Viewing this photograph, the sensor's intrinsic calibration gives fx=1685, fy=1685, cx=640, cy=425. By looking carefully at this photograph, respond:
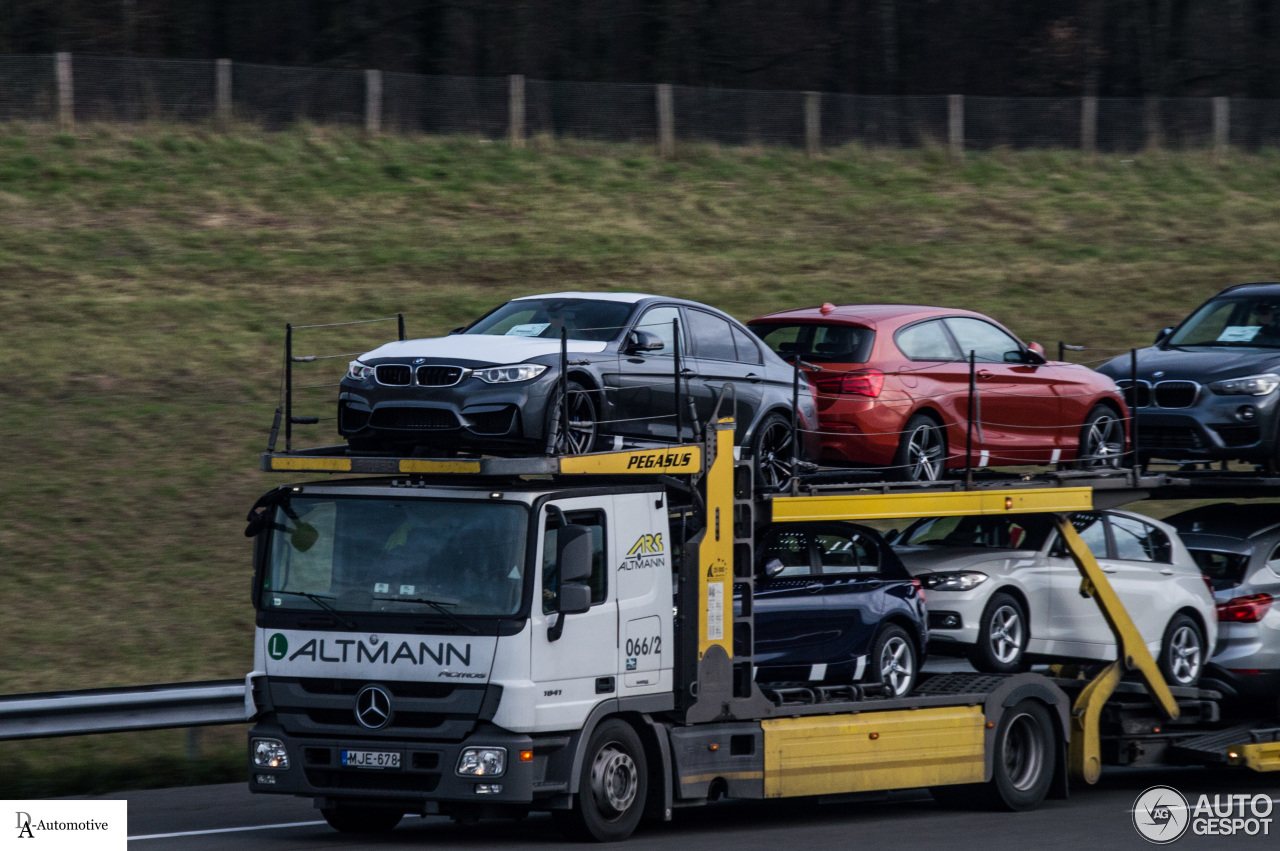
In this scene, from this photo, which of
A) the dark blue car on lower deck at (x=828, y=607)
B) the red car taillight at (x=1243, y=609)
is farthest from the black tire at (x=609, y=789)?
the red car taillight at (x=1243, y=609)

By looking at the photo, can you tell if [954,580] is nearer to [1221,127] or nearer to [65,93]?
[65,93]

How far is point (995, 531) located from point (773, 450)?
180cm

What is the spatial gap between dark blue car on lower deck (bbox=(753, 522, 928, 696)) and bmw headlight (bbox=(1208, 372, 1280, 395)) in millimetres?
3880

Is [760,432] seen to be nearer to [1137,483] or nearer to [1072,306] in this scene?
[1137,483]

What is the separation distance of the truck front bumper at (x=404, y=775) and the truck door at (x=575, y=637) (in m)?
0.31

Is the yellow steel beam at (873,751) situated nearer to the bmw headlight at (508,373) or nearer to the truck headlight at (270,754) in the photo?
the bmw headlight at (508,373)

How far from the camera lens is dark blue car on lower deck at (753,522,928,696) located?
10.9m

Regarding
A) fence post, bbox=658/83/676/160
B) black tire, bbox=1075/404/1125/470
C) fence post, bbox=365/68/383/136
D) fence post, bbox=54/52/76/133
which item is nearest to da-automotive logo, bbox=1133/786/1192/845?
black tire, bbox=1075/404/1125/470

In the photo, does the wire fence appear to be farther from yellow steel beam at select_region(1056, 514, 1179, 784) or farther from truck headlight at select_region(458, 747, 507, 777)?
truck headlight at select_region(458, 747, 507, 777)

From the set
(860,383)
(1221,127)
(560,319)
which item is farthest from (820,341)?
(1221,127)

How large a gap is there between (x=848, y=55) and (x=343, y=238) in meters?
19.4

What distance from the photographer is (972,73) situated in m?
42.1

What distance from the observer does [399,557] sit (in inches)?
367

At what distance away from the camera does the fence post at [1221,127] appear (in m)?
33.7
